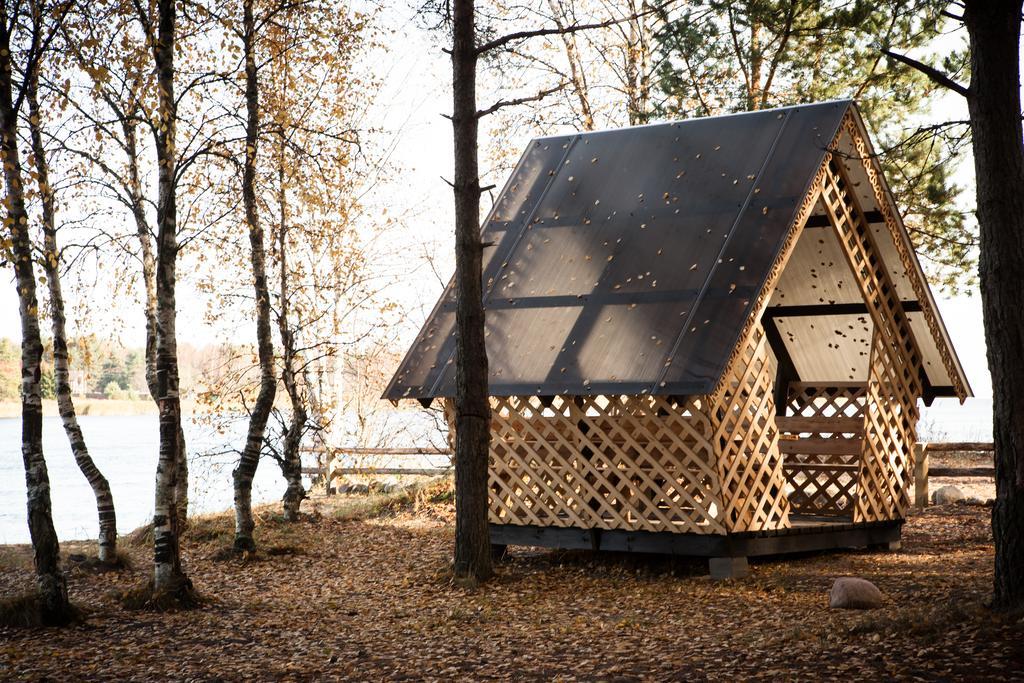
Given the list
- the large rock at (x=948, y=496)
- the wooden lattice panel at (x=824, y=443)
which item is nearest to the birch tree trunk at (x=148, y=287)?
the wooden lattice panel at (x=824, y=443)

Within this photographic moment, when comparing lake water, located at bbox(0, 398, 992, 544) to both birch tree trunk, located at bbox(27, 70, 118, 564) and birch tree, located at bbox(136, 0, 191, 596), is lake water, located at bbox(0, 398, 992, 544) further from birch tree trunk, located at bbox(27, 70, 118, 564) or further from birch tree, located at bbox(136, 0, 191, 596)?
birch tree, located at bbox(136, 0, 191, 596)

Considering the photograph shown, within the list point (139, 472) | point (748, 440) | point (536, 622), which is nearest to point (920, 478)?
point (748, 440)

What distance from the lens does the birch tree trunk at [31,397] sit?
21.7ft

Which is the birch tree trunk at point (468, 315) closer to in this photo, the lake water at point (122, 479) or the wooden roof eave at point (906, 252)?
the wooden roof eave at point (906, 252)

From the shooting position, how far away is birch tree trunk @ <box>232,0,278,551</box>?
395 inches

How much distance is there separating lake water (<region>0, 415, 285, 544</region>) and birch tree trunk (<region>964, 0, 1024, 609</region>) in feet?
24.8

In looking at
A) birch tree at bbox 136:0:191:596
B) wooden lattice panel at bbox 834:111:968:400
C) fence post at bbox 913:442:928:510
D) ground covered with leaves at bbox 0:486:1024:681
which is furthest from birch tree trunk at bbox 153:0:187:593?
fence post at bbox 913:442:928:510

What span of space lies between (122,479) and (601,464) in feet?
51.1

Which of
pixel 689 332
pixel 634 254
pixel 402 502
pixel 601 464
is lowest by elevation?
pixel 402 502

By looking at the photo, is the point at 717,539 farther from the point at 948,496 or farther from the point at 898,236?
the point at 948,496

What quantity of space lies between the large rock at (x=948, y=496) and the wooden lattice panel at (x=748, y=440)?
17.3 feet

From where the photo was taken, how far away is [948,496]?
1251cm

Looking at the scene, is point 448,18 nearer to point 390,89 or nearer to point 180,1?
point 180,1

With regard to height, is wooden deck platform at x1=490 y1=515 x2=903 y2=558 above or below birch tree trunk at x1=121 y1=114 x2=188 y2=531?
below
